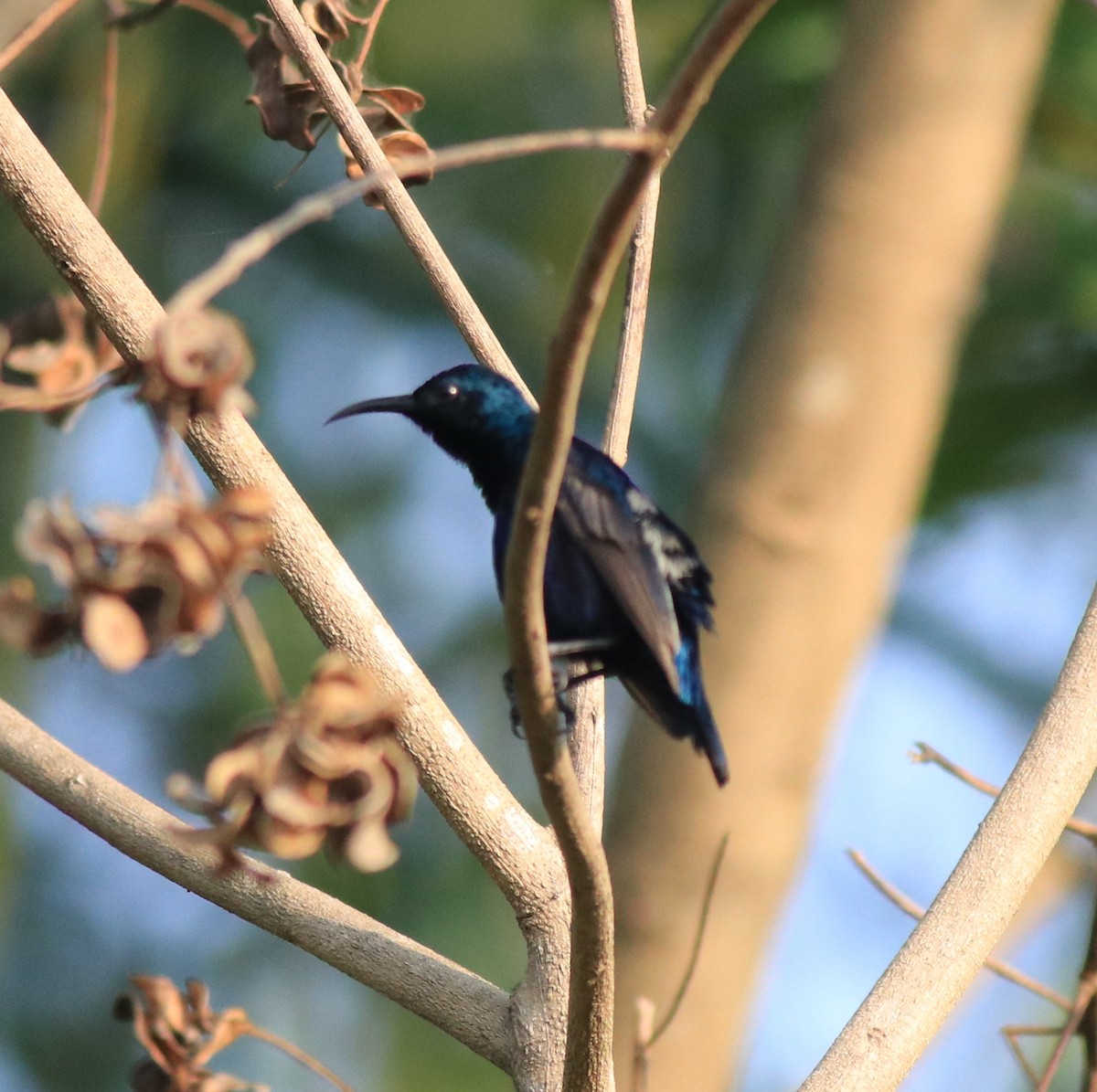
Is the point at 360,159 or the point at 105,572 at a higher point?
the point at 360,159

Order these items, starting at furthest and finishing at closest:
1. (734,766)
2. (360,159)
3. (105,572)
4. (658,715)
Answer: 1. (734,766)
2. (658,715)
3. (360,159)
4. (105,572)

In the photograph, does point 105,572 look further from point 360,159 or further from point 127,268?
point 360,159

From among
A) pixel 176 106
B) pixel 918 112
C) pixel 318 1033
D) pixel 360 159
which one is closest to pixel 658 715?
pixel 360 159

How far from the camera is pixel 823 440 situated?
5.12 m

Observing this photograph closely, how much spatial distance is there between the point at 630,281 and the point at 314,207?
1829 millimetres

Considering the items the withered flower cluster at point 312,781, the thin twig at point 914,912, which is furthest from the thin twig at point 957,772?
the withered flower cluster at point 312,781

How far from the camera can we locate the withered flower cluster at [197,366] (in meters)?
1.20

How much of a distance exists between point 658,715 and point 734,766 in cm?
211

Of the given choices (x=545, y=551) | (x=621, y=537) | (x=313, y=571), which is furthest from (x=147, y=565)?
(x=621, y=537)

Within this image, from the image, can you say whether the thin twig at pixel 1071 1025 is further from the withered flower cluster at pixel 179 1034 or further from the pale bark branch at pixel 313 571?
the withered flower cluster at pixel 179 1034

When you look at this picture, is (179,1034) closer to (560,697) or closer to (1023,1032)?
(560,697)

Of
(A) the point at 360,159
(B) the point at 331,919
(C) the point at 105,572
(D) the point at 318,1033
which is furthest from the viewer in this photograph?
(D) the point at 318,1033

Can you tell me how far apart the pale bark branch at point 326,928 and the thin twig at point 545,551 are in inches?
10.9

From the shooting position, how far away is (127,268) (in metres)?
2.29
